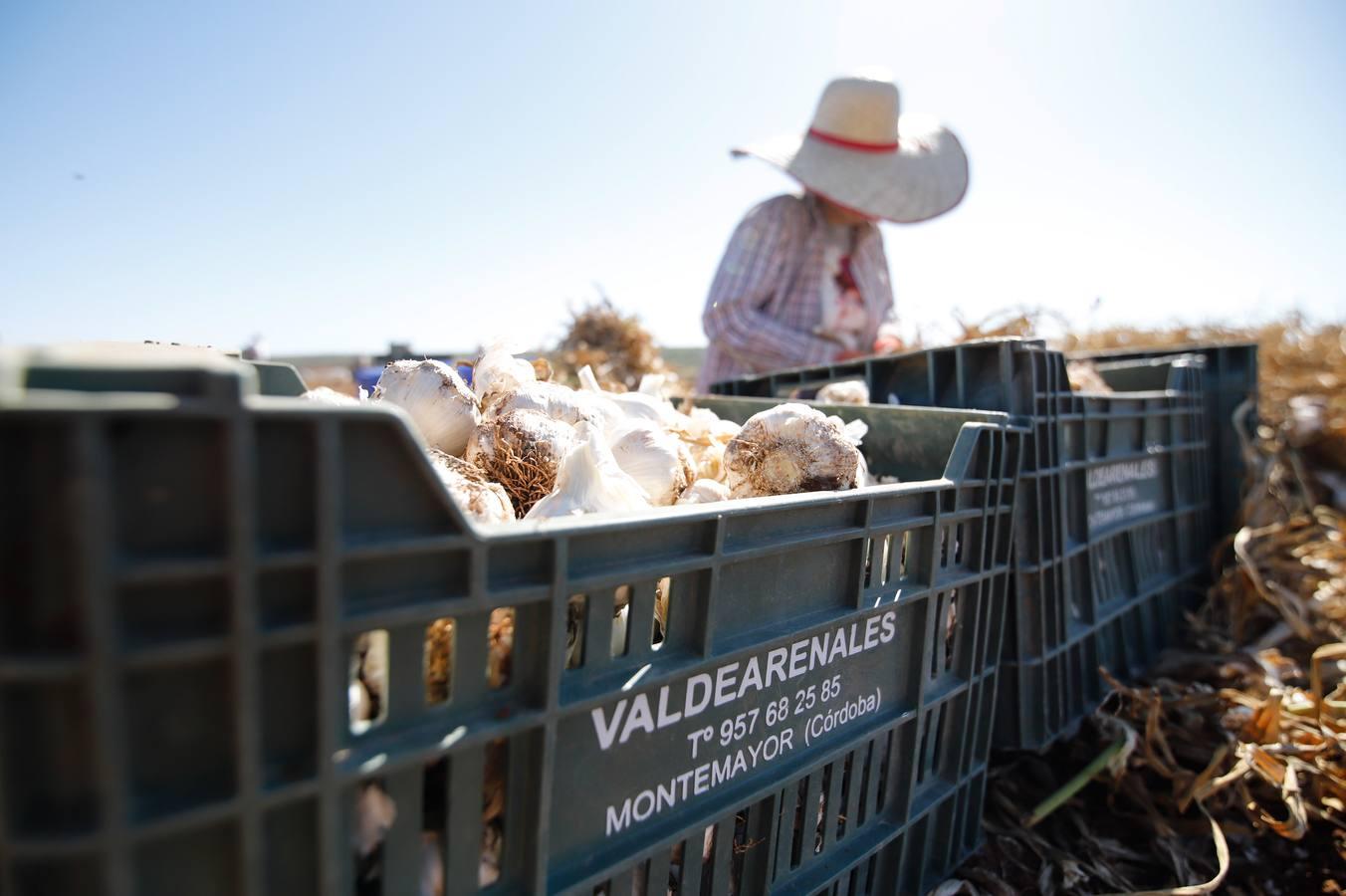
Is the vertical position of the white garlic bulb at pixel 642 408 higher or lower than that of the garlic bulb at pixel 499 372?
lower

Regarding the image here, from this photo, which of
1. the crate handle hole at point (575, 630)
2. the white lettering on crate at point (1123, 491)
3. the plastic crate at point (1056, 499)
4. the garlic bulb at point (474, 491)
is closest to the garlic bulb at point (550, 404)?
the garlic bulb at point (474, 491)

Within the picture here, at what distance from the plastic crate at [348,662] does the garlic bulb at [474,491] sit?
326 mm

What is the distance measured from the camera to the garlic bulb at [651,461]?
1412 millimetres

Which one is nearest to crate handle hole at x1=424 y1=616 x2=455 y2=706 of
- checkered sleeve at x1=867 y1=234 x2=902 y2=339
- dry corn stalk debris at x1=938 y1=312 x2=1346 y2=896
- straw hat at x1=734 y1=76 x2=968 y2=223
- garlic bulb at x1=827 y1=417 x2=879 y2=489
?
garlic bulb at x1=827 y1=417 x2=879 y2=489

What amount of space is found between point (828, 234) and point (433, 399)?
7.89ft

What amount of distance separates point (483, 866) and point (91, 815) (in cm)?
39

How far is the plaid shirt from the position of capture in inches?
125

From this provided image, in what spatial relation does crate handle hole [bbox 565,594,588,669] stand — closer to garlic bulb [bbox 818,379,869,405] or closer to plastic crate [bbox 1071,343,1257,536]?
garlic bulb [bbox 818,379,869,405]

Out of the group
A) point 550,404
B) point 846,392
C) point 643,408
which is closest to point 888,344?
point 846,392

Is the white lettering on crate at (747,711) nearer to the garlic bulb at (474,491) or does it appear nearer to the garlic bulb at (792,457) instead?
the garlic bulb at (792,457)

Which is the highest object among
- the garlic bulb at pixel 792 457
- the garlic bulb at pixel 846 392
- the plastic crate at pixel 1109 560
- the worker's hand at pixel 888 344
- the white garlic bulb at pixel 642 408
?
the worker's hand at pixel 888 344

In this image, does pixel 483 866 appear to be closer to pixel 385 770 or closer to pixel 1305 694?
pixel 385 770

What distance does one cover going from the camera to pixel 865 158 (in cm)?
321

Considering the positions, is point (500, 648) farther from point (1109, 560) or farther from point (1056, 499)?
point (1109, 560)
